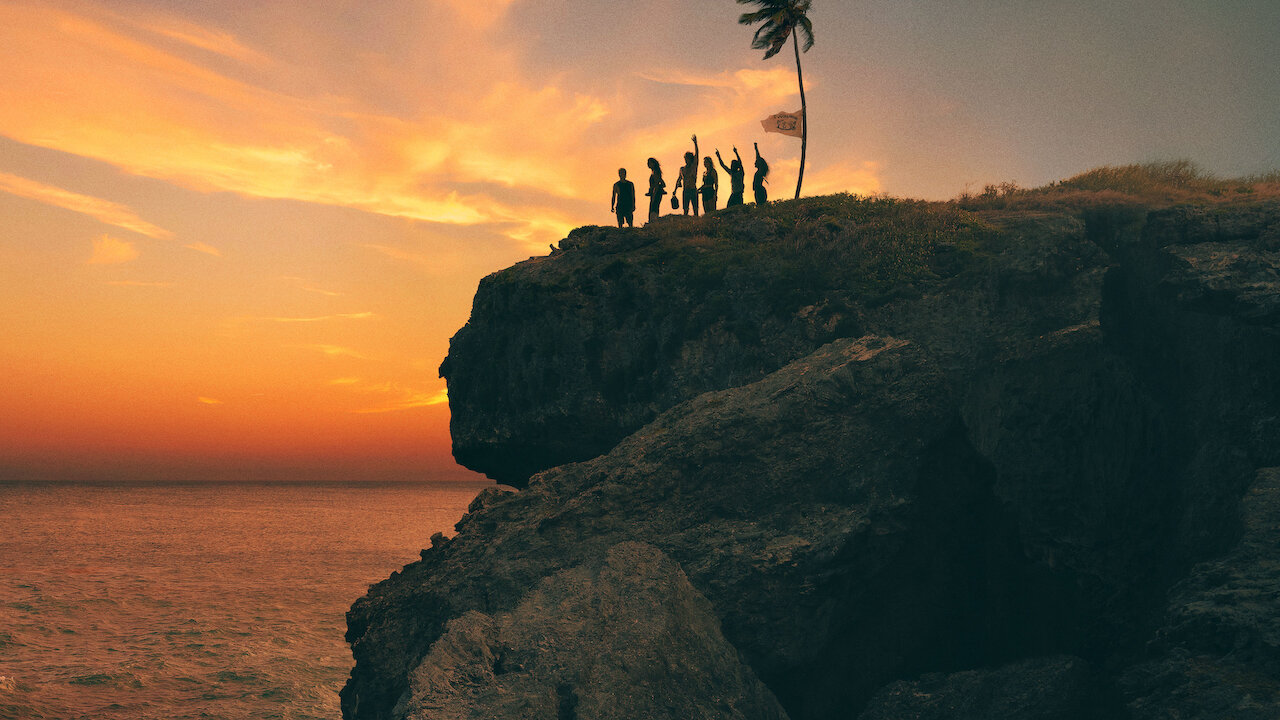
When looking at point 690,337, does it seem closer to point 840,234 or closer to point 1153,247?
point 840,234

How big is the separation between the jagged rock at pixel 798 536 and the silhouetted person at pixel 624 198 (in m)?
14.6

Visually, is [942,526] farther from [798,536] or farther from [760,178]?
[760,178]

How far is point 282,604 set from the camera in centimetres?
3819

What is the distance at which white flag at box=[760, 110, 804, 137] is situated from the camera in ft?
89.5

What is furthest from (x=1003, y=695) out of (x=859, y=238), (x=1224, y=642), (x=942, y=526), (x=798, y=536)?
(x=859, y=238)

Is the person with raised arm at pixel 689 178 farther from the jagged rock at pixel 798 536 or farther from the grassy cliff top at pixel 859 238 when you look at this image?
the jagged rock at pixel 798 536

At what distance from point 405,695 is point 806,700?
5536 mm

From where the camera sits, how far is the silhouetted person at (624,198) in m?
24.8

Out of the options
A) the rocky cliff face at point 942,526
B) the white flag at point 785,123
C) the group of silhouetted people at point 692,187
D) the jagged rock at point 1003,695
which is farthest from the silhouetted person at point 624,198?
the jagged rock at point 1003,695

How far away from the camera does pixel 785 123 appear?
90.6 ft

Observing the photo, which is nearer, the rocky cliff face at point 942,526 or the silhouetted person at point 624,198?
the rocky cliff face at point 942,526

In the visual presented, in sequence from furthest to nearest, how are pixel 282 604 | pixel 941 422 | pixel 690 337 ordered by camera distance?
pixel 282 604 → pixel 690 337 → pixel 941 422

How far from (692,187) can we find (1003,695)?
20.3m

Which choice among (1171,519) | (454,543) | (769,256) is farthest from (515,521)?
(1171,519)
